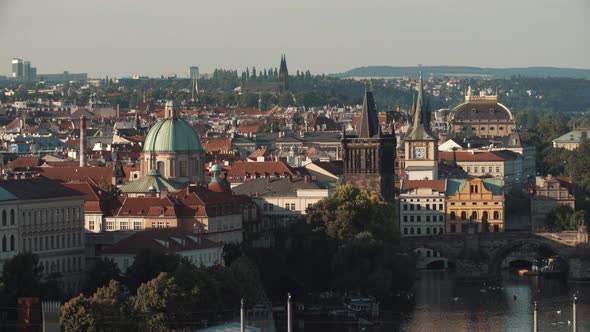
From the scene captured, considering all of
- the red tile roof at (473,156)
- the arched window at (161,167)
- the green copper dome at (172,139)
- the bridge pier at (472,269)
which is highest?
the green copper dome at (172,139)

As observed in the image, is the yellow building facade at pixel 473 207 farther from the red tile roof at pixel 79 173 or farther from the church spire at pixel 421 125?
the red tile roof at pixel 79 173

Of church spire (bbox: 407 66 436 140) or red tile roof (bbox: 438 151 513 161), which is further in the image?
red tile roof (bbox: 438 151 513 161)

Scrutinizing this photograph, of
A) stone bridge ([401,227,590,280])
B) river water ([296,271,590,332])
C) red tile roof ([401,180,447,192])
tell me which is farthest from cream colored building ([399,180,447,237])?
river water ([296,271,590,332])

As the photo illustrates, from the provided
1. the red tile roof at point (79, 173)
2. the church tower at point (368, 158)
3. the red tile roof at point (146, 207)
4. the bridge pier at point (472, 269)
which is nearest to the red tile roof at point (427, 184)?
the church tower at point (368, 158)

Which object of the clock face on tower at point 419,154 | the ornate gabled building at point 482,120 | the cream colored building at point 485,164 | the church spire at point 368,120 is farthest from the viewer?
the ornate gabled building at point 482,120

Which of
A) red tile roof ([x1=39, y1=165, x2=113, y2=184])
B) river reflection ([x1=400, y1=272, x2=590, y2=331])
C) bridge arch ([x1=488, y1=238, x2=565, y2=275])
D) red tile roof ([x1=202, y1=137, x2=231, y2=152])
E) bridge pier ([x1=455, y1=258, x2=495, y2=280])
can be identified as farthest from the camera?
red tile roof ([x1=202, y1=137, x2=231, y2=152])

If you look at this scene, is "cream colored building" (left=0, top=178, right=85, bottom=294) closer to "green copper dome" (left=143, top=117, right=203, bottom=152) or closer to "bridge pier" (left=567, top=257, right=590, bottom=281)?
"green copper dome" (left=143, top=117, right=203, bottom=152)

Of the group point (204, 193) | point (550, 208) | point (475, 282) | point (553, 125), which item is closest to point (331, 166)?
point (550, 208)
